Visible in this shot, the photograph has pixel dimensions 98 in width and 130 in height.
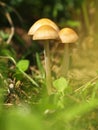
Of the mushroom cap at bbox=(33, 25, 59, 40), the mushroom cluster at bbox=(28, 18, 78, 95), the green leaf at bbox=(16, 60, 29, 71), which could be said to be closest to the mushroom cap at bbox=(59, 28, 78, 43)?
the mushroom cluster at bbox=(28, 18, 78, 95)

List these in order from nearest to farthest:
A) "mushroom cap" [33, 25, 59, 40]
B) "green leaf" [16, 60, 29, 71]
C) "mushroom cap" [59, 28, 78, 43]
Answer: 1. "mushroom cap" [33, 25, 59, 40]
2. "mushroom cap" [59, 28, 78, 43]
3. "green leaf" [16, 60, 29, 71]

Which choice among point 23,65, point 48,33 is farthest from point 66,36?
point 23,65

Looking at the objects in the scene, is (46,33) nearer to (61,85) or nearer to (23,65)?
(61,85)

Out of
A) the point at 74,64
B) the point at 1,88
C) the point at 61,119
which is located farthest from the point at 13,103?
the point at 74,64

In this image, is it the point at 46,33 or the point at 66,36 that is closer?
the point at 46,33

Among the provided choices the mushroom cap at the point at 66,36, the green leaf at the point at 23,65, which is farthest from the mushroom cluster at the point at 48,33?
the green leaf at the point at 23,65

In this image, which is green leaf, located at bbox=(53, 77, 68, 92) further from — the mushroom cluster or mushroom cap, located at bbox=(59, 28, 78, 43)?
mushroom cap, located at bbox=(59, 28, 78, 43)

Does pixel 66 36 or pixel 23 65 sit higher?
pixel 66 36

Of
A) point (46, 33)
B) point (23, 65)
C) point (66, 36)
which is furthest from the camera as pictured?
point (23, 65)

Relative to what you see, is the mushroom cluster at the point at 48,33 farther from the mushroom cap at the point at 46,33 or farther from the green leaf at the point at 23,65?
the green leaf at the point at 23,65
